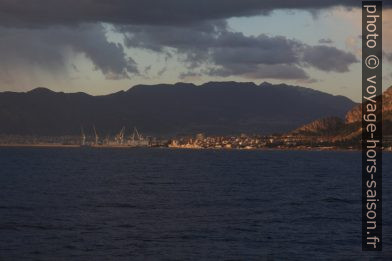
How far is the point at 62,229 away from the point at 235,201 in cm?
3241

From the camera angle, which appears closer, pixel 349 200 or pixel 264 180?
pixel 349 200

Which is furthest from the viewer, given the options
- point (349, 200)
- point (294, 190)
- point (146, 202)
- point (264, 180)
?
point (264, 180)

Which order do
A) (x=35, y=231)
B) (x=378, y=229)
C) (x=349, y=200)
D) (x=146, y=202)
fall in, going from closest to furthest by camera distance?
(x=35, y=231) < (x=378, y=229) < (x=146, y=202) < (x=349, y=200)

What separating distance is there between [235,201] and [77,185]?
3411 cm

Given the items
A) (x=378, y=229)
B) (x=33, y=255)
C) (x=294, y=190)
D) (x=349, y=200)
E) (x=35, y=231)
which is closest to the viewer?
(x=33, y=255)

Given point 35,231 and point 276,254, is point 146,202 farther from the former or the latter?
point 276,254

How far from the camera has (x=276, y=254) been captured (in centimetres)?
4981

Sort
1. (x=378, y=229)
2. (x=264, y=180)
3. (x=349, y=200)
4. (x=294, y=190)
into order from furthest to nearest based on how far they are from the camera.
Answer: (x=264, y=180)
(x=294, y=190)
(x=349, y=200)
(x=378, y=229)

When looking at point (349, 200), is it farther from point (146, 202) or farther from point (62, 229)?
point (62, 229)

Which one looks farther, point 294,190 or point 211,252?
point 294,190

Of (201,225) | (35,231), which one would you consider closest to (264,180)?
(201,225)

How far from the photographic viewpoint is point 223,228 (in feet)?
201

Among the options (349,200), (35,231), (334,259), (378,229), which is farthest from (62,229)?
(349,200)

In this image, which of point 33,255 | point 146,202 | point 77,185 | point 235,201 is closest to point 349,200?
point 235,201
